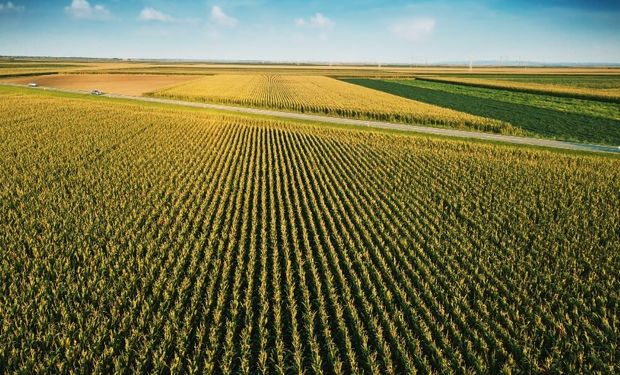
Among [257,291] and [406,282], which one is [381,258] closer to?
[406,282]

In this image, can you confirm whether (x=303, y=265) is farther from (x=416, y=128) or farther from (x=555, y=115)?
(x=555, y=115)

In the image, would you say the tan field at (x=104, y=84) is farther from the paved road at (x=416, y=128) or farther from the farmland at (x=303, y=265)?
the farmland at (x=303, y=265)

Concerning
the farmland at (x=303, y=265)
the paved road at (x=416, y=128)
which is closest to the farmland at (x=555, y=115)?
the paved road at (x=416, y=128)

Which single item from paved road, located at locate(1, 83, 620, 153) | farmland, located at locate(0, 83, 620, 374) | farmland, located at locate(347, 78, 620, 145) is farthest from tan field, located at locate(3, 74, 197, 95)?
farmland, located at locate(347, 78, 620, 145)

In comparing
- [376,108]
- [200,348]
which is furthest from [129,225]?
[376,108]

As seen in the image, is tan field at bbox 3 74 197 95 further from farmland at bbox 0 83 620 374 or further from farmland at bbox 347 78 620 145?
farmland at bbox 347 78 620 145

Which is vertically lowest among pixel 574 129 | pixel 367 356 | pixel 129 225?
pixel 367 356

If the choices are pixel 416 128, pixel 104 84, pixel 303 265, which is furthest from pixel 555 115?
pixel 104 84

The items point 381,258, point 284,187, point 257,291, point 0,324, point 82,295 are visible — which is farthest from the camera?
point 284,187

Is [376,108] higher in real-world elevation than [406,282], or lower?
higher
